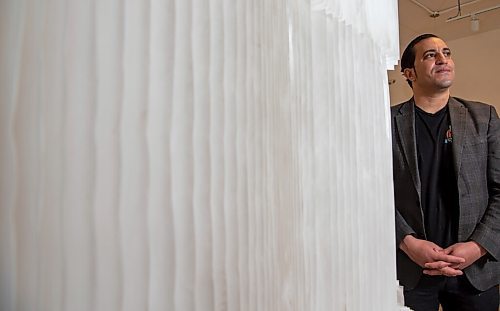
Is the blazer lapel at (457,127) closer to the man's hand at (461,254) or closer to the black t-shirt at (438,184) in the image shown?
the black t-shirt at (438,184)

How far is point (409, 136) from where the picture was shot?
54.2 inches

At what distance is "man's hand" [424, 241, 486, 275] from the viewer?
1.22 meters

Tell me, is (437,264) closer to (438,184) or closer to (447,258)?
(447,258)

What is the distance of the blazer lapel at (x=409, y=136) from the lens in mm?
1336

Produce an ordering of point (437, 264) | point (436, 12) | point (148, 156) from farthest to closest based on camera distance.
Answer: point (436, 12) < point (437, 264) < point (148, 156)

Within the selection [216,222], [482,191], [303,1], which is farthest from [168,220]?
[482,191]

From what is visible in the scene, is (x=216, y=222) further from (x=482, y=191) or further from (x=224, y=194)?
(x=482, y=191)

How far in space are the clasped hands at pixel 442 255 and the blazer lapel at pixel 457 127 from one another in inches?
8.2

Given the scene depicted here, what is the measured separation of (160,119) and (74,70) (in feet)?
0.14

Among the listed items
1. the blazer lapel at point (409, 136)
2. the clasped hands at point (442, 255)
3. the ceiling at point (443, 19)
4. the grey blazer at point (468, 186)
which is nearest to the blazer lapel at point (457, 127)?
the grey blazer at point (468, 186)

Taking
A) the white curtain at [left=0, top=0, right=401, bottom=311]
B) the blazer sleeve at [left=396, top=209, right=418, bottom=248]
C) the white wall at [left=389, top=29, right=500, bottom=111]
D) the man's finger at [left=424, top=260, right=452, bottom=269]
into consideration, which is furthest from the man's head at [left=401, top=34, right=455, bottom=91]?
the white wall at [left=389, top=29, right=500, bottom=111]

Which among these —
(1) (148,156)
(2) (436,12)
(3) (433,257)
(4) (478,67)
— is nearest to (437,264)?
(3) (433,257)

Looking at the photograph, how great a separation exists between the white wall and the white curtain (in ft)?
9.83

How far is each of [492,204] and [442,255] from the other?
0.25 meters
